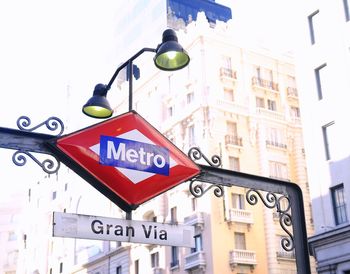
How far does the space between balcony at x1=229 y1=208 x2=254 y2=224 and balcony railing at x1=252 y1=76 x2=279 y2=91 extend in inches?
347

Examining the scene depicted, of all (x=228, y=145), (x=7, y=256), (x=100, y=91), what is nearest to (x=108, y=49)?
(x=7, y=256)

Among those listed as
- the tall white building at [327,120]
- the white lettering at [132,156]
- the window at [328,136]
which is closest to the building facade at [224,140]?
the tall white building at [327,120]

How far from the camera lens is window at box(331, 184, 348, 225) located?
22.9 m

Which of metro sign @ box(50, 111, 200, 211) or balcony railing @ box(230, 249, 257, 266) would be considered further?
balcony railing @ box(230, 249, 257, 266)

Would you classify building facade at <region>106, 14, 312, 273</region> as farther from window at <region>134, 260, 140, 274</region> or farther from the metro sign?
the metro sign

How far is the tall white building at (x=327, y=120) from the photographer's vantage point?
22875mm

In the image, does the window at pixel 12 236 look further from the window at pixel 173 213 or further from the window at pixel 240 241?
the window at pixel 240 241

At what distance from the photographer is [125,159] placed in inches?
229

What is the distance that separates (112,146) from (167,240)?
1101 millimetres

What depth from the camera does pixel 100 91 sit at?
7742 mm

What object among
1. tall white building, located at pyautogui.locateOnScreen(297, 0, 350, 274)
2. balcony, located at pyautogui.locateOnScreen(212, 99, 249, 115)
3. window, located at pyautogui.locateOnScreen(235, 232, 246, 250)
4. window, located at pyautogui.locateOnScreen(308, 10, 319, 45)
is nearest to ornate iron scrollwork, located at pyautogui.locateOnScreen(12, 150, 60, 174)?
tall white building, located at pyautogui.locateOnScreen(297, 0, 350, 274)

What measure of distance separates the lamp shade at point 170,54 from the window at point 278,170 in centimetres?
2984

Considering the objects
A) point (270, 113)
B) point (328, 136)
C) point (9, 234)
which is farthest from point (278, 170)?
point (9, 234)

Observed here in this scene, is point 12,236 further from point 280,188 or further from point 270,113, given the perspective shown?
point 280,188
